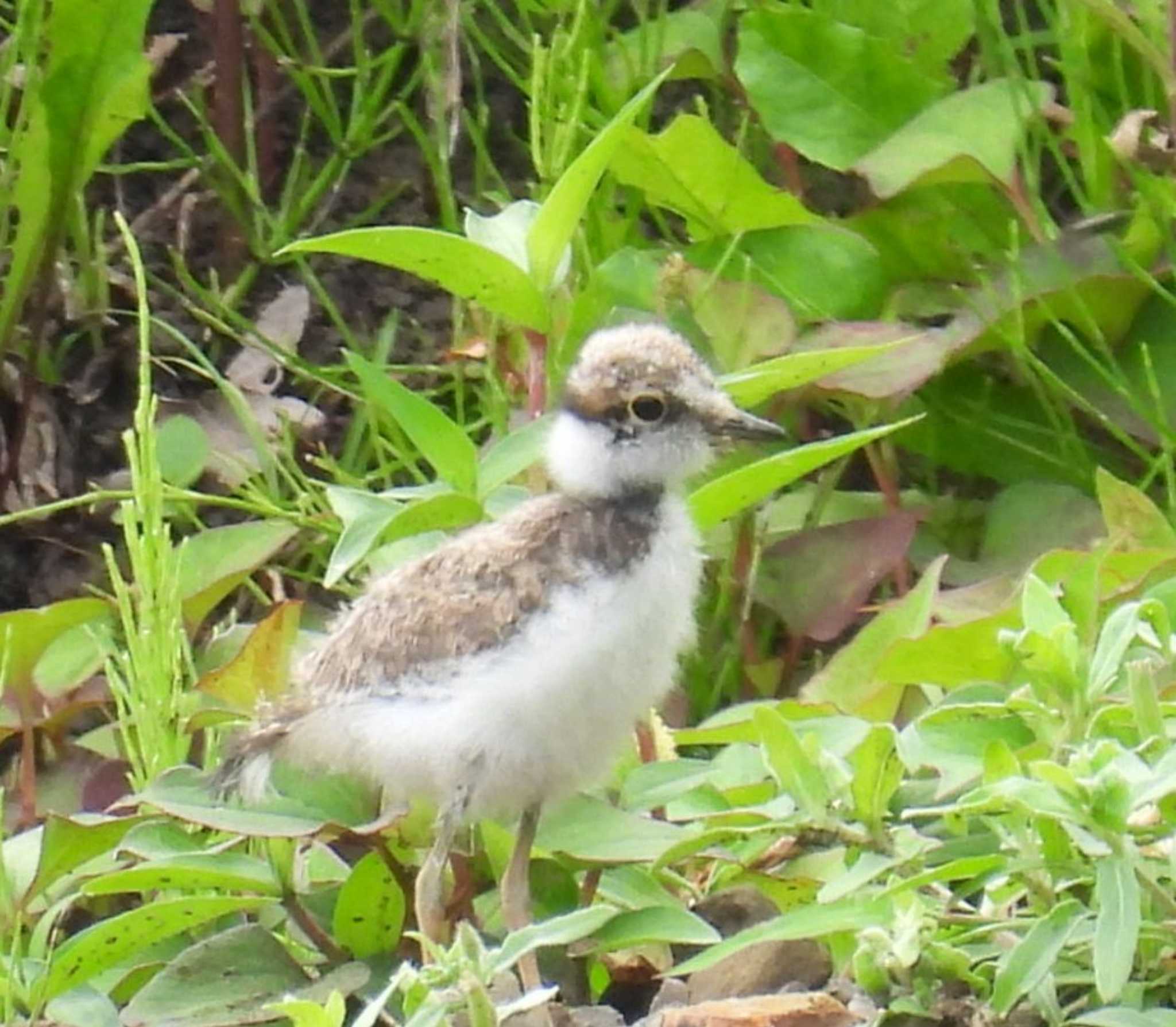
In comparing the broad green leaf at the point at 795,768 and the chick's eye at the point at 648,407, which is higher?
the chick's eye at the point at 648,407

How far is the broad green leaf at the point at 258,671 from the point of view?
2428 mm

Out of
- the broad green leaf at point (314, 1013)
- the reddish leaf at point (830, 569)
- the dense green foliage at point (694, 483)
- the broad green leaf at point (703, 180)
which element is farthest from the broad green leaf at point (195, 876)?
the broad green leaf at point (703, 180)

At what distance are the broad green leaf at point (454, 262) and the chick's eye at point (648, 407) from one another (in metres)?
0.19

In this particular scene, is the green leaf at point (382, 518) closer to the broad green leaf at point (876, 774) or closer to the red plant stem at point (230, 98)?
the broad green leaf at point (876, 774)

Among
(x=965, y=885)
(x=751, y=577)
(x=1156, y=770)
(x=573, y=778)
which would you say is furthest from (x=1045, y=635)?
(x=751, y=577)

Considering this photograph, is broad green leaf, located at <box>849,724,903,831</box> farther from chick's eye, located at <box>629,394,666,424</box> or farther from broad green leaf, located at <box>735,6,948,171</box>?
broad green leaf, located at <box>735,6,948,171</box>

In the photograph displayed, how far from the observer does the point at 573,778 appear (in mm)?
2139

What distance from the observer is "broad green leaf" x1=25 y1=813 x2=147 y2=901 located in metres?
2.09

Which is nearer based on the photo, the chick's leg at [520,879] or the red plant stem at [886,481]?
the chick's leg at [520,879]

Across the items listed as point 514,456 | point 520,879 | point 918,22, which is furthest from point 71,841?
point 918,22

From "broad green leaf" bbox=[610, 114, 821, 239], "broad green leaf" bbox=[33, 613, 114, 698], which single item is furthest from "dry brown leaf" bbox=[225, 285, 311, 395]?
"broad green leaf" bbox=[33, 613, 114, 698]

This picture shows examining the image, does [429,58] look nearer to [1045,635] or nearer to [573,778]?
[573,778]

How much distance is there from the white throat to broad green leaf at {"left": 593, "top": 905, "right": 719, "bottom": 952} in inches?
17.3

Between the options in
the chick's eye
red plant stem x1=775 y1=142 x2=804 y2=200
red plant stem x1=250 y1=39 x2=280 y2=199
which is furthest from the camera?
red plant stem x1=250 y1=39 x2=280 y2=199
